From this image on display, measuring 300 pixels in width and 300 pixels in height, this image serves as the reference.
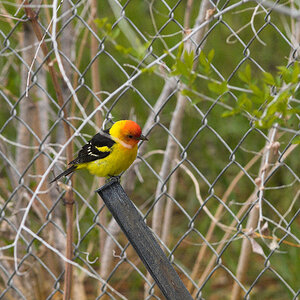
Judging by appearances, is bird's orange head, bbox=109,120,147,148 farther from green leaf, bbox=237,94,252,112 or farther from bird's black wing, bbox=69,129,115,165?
green leaf, bbox=237,94,252,112

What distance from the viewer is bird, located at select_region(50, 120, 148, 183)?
212 centimetres

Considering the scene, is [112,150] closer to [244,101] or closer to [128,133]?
[128,133]

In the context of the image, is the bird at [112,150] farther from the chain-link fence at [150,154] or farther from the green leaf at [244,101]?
the green leaf at [244,101]

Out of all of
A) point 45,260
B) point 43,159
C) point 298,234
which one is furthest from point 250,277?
point 43,159

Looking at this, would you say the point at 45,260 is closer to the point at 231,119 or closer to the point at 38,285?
the point at 38,285

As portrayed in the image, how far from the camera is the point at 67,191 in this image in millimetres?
2227

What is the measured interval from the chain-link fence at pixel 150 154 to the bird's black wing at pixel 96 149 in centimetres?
5

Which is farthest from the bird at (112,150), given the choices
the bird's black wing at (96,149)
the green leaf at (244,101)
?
the green leaf at (244,101)

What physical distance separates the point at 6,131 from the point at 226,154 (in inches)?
63.0

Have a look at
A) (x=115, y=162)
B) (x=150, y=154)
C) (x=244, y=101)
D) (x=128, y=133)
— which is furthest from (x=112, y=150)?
(x=244, y=101)

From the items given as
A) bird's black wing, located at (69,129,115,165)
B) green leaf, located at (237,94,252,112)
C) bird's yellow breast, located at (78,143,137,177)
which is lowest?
green leaf, located at (237,94,252,112)

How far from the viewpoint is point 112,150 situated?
2244mm

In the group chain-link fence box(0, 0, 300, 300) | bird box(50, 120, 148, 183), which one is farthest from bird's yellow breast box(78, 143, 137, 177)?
chain-link fence box(0, 0, 300, 300)

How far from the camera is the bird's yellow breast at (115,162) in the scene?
2.19 m
